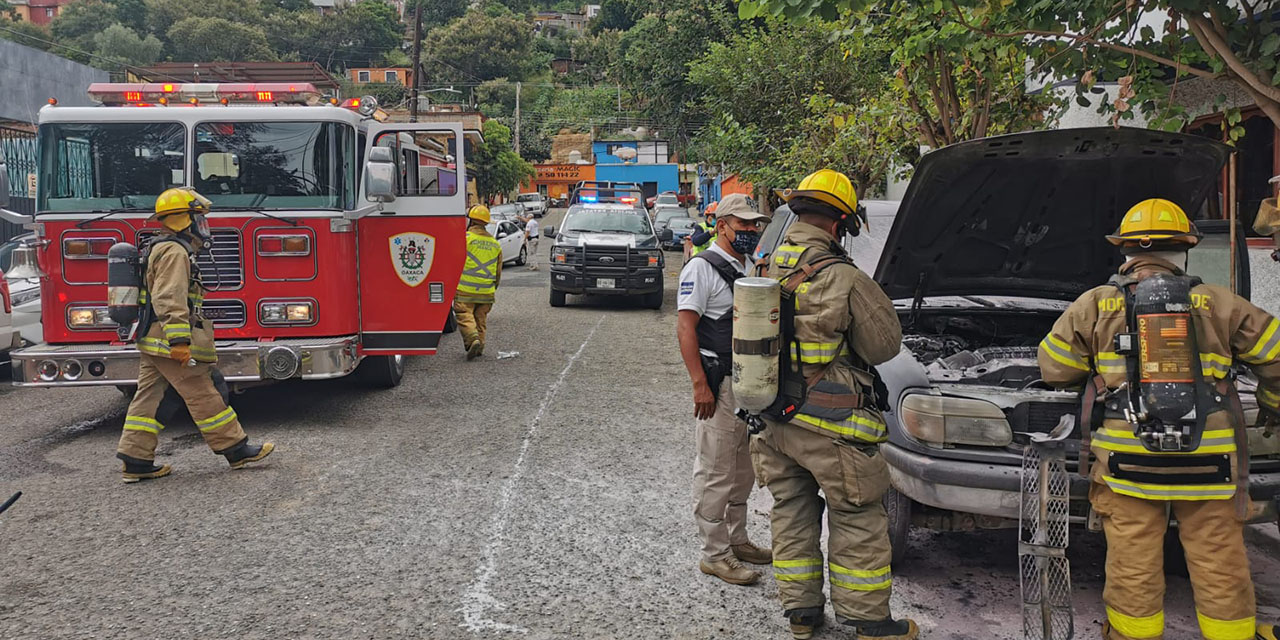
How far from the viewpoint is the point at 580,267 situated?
14500 mm

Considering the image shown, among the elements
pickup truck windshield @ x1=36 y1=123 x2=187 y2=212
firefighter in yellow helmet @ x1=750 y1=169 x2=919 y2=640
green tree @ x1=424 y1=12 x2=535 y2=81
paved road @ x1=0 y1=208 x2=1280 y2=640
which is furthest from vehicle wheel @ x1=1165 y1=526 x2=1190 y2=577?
green tree @ x1=424 y1=12 x2=535 y2=81

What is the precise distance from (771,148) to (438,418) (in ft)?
31.2

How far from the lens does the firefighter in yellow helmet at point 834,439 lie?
3.36 meters

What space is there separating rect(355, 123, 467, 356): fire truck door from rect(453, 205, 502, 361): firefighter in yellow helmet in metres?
2.33

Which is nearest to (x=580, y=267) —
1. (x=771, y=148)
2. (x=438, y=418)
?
(x=771, y=148)

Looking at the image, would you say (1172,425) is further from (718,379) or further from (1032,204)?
(1032,204)

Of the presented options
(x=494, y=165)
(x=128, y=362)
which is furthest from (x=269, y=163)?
(x=494, y=165)

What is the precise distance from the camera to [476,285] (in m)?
10.2

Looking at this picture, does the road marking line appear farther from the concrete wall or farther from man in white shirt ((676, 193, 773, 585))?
the concrete wall

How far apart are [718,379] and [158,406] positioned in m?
3.70

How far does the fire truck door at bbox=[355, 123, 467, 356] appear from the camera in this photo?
7477 millimetres

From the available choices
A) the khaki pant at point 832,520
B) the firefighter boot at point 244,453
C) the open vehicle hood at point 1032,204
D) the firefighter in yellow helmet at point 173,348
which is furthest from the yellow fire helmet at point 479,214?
the khaki pant at point 832,520

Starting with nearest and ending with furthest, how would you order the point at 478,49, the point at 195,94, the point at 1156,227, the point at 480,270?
the point at 1156,227 < the point at 195,94 < the point at 480,270 < the point at 478,49

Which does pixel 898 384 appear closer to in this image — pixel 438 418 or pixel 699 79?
pixel 438 418
